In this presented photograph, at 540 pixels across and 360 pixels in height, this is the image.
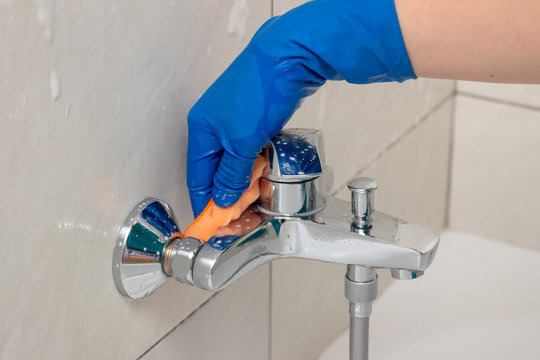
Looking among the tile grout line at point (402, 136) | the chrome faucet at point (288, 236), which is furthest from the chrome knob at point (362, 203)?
the tile grout line at point (402, 136)

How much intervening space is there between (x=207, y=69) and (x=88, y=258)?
153 mm

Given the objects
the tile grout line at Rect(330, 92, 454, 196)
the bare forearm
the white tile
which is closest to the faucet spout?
the bare forearm

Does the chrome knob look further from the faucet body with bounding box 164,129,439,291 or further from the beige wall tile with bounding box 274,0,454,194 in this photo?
the beige wall tile with bounding box 274,0,454,194

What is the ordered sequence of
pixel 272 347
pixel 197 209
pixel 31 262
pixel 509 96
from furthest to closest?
pixel 509 96 < pixel 272 347 < pixel 197 209 < pixel 31 262

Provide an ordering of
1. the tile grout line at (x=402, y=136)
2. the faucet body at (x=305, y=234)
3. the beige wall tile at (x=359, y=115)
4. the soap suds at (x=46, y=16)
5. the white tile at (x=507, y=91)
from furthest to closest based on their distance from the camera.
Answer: the white tile at (x=507, y=91), the tile grout line at (x=402, y=136), the beige wall tile at (x=359, y=115), the faucet body at (x=305, y=234), the soap suds at (x=46, y=16)

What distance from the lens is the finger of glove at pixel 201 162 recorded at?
53cm

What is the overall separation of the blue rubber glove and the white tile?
476mm

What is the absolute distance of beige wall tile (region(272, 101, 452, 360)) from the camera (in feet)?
2.48

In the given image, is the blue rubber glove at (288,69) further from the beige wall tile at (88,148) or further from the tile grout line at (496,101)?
the tile grout line at (496,101)

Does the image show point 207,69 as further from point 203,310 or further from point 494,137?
point 494,137

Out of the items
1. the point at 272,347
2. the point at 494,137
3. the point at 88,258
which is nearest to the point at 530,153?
the point at 494,137

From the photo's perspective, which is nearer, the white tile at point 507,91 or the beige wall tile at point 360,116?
the beige wall tile at point 360,116

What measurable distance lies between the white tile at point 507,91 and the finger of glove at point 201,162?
52 cm

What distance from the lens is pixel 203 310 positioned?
0.62 metres
